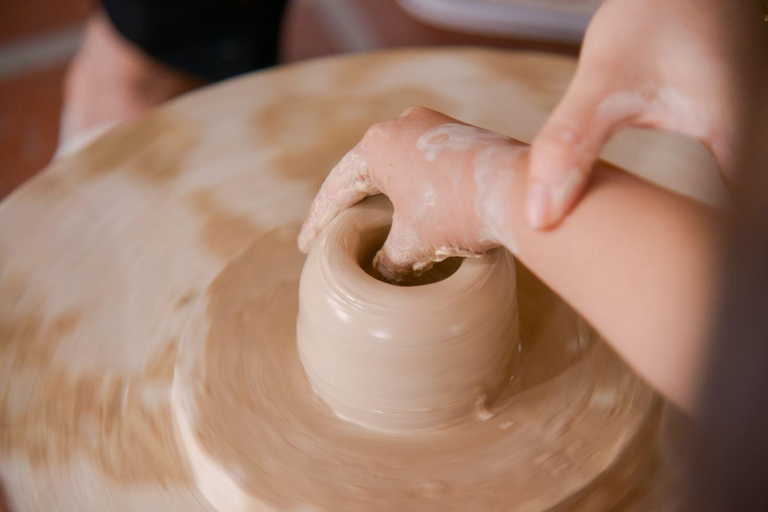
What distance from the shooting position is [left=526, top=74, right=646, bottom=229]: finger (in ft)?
2.31

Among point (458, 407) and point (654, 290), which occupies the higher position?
point (654, 290)

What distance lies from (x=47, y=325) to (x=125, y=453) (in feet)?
0.93

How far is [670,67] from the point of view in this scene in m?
0.85

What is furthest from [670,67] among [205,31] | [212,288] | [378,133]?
[205,31]

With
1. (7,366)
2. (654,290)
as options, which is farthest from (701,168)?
(7,366)

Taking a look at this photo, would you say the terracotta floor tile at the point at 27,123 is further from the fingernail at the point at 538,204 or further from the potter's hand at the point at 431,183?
the fingernail at the point at 538,204

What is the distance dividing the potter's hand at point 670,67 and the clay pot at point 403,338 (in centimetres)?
23

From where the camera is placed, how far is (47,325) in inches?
44.9

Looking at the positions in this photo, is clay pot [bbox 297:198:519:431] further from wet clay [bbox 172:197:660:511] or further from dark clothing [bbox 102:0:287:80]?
dark clothing [bbox 102:0:287:80]

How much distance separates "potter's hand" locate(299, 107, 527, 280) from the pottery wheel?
227 millimetres

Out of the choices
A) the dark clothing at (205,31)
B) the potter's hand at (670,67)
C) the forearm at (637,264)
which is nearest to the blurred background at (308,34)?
the dark clothing at (205,31)

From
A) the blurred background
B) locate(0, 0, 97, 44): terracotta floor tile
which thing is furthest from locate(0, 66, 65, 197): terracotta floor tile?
locate(0, 0, 97, 44): terracotta floor tile

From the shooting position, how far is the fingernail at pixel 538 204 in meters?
0.71

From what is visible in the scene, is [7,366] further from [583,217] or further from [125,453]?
[583,217]
